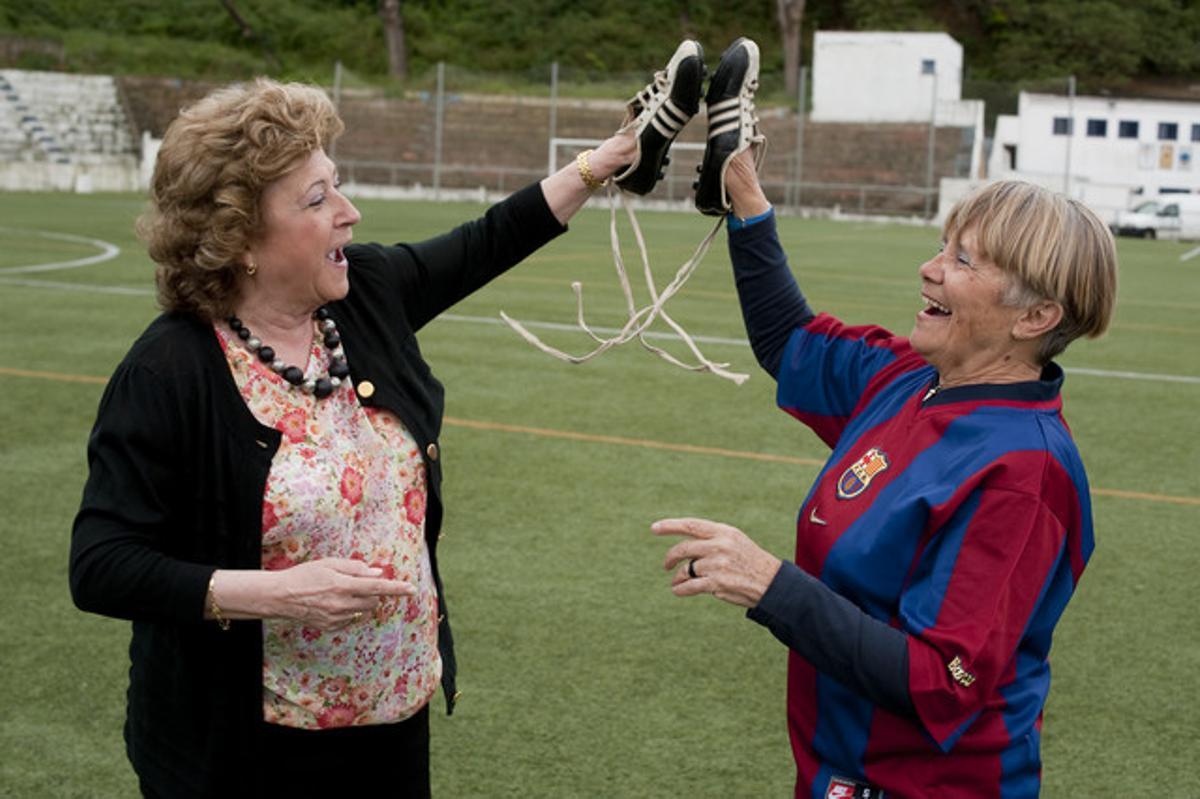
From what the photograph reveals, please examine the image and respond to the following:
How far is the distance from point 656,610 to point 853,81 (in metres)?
41.3

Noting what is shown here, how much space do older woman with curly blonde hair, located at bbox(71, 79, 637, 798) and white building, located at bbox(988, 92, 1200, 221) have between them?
45257 mm

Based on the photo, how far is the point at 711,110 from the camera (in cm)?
305

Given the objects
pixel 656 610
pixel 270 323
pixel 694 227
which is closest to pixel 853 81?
pixel 694 227

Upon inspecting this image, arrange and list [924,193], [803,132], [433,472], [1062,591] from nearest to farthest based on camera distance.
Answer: [1062,591] → [433,472] → [924,193] → [803,132]

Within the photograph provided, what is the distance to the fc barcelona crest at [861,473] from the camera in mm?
2521

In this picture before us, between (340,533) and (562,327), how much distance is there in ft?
32.9

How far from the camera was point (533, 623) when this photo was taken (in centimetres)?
548

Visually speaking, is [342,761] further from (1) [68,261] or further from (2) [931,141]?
(2) [931,141]

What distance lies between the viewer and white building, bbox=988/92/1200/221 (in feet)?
153

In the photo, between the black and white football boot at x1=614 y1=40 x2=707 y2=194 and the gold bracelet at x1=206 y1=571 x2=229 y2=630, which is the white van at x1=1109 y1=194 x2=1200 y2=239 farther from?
the gold bracelet at x1=206 y1=571 x2=229 y2=630

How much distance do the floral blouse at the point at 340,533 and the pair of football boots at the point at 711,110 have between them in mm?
780

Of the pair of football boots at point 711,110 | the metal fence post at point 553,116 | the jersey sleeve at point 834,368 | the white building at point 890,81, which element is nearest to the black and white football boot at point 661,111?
the pair of football boots at point 711,110

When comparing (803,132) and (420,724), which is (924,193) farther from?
(420,724)

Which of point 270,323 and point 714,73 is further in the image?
point 714,73
